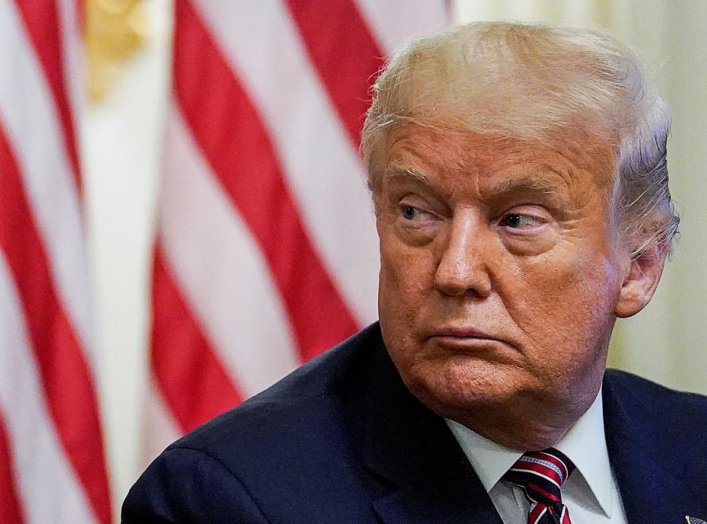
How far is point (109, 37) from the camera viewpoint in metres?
2.79

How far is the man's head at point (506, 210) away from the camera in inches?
60.8

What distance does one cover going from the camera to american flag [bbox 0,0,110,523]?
211 centimetres

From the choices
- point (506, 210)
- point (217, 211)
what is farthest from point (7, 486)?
point (506, 210)

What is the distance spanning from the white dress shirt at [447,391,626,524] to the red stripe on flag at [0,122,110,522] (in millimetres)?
778

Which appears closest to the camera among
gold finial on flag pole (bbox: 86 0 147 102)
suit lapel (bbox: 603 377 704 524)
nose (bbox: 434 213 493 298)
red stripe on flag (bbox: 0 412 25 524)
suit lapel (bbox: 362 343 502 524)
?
nose (bbox: 434 213 493 298)

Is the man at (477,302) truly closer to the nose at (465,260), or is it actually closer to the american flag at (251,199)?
the nose at (465,260)

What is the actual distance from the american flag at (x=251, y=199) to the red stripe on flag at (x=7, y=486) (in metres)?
0.32

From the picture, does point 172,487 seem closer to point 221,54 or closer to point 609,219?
point 609,219

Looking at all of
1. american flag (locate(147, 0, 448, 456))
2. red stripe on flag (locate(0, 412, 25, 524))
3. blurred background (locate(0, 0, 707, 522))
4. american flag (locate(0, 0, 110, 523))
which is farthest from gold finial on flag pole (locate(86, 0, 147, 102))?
red stripe on flag (locate(0, 412, 25, 524))

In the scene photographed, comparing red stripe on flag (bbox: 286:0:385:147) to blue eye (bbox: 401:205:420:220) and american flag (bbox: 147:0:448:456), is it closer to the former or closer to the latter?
american flag (bbox: 147:0:448:456)

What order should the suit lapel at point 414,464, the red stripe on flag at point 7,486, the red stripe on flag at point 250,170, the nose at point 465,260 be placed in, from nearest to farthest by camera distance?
the nose at point 465,260 < the suit lapel at point 414,464 < the red stripe on flag at point 7,486 < the red stripe on flag at point 250,170

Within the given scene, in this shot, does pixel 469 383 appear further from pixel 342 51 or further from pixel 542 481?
pixel 342 51

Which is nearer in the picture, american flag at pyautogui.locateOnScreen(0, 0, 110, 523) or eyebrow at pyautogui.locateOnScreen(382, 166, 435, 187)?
eyebrow at pyautogui.locateOnScreen(382, 166, 435, 187)

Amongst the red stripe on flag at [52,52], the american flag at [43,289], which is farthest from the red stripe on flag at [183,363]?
the red stripe on flag at [52,52]
